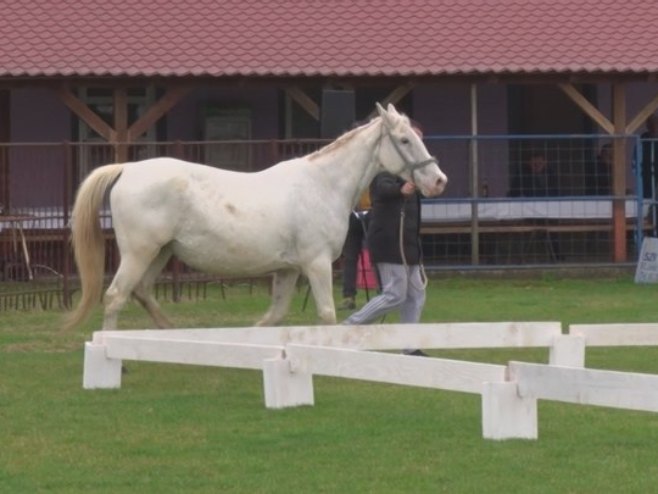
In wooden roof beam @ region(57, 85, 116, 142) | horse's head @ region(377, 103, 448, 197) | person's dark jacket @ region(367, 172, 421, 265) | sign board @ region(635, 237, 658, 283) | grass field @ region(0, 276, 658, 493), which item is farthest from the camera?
wooden roof beam @ region(57, 85, 116, 142)

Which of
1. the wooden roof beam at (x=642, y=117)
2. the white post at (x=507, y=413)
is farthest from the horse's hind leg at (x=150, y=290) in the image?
the wooden roof beam at (x=642, y=117)

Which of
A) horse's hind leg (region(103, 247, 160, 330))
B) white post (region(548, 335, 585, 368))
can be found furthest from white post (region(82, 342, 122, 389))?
white post (region(548, 335, 585, 368))

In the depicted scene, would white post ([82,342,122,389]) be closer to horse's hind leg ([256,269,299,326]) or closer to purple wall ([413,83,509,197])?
horse's hind leg ([256,269,299,326])

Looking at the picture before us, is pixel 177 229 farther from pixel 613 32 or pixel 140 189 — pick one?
pixel 613 32

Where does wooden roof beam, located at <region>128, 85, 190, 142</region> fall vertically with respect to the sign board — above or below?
above

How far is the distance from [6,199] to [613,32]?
9282 millimetres

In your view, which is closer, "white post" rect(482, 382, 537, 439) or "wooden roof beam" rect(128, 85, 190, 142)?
"white post" rect(482, 382, 537, 439)

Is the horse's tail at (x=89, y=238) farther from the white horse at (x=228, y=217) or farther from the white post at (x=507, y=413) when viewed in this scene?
the white post at (x=507, y=413)

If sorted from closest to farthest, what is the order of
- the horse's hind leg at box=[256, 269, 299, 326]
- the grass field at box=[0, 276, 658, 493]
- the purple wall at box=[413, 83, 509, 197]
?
the grass field at box=[0, 276, 658, 493], the horse's hind leg at box=[256, 269, 299, 326], the purple wall at box=[413, 83, 509, 197]

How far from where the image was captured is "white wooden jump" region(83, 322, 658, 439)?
9883mm

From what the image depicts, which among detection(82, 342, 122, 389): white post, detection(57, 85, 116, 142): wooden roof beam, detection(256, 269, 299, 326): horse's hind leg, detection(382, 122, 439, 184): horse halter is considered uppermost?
detection(57, 85, 116, 142): wooden roof beam

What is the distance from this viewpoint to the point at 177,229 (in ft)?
45.2

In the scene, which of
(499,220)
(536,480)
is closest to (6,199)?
(499,220)

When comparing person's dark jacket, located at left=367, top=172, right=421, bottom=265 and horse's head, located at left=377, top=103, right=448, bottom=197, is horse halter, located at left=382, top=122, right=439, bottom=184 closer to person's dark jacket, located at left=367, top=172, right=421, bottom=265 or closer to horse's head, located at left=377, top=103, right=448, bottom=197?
horse's head, located at left=377, top=103, right=448, bottom=197
